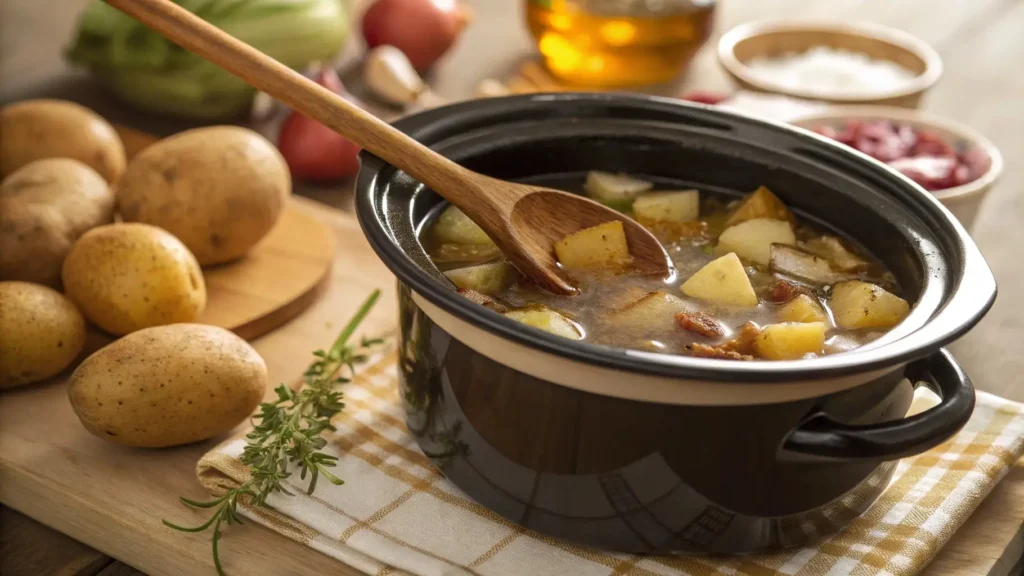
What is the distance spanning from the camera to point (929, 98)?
2939mm

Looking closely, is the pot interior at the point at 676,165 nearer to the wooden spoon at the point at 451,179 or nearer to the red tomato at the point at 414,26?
the wooden spoon at the point at 451,179

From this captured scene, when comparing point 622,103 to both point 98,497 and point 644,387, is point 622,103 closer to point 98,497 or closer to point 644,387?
point 644,387

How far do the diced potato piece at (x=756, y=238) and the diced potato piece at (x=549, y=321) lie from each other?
0.35m

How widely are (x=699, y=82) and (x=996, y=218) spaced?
86 cm

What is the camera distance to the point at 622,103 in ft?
A: 5.66

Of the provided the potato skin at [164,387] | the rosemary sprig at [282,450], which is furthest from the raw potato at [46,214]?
the rosemary sprig at [282,450]

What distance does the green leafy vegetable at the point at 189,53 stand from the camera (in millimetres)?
2521

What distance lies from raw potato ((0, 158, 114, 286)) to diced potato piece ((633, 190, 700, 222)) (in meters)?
→ 0.95

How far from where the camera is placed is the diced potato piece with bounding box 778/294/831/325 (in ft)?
4.78

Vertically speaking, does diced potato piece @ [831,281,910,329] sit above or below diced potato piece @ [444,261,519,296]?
above

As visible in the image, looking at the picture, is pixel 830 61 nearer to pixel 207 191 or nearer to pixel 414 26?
pixel 414 26

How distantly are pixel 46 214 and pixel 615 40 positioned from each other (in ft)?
4.54

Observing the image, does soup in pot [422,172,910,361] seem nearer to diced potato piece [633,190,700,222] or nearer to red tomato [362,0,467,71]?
diced potato piece [633,190,700,222]

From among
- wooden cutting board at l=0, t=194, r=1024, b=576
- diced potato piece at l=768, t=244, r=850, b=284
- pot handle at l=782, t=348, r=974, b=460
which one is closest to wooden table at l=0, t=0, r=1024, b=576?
wooden cutting board at l=0, t=194, r=1024, b=576
